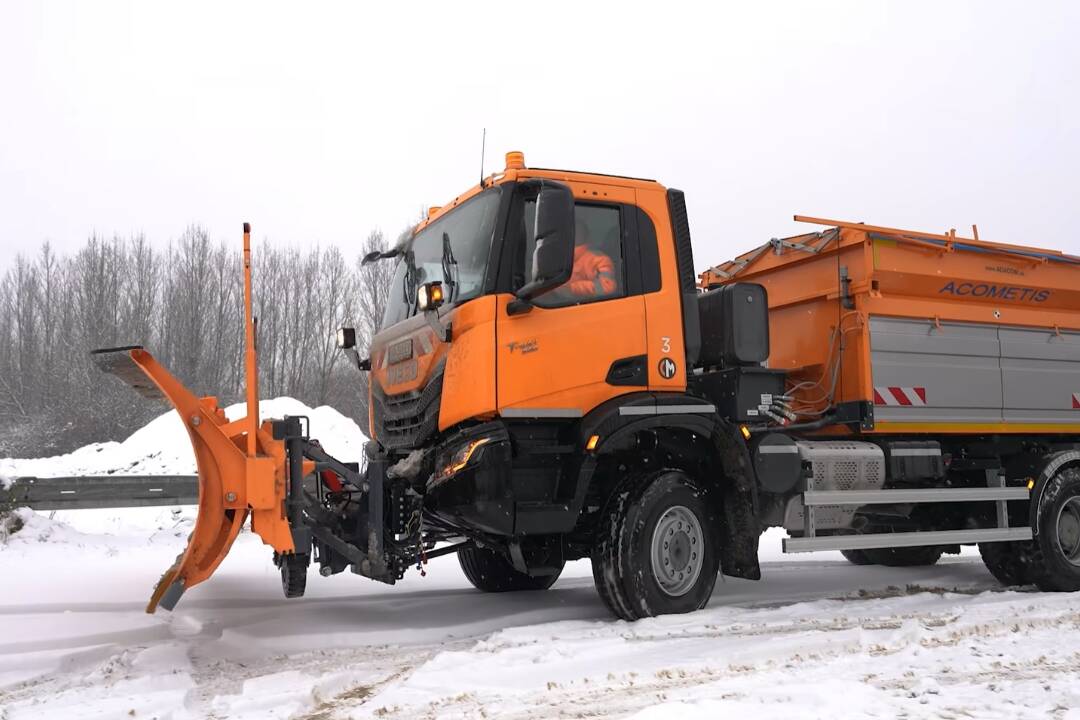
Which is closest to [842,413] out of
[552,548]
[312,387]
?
[552,548]

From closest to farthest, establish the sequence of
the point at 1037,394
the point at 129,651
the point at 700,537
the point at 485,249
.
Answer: the point at 129,651
the point at 485,249
the point at 700,537
the point at 1037,394

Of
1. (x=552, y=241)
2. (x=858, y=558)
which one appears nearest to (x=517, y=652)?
(x=552, y=241)

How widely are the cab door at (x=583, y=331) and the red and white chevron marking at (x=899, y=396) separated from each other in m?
2.34

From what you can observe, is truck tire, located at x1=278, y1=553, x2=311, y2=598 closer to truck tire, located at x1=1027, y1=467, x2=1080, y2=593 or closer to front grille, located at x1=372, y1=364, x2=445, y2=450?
front grille, located at x1=372, y1=364, x2=445, y2=450

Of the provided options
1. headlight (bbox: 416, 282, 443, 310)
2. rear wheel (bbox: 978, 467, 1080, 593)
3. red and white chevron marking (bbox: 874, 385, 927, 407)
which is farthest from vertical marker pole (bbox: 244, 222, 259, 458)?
rear wheel (bbox: 978, 467, 1080, 593)

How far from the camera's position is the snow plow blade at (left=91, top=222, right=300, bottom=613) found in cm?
485

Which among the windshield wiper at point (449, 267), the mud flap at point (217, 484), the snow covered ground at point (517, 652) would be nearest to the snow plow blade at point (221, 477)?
the mud flap at point (217, 484)

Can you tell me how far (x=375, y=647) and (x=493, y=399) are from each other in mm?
1671

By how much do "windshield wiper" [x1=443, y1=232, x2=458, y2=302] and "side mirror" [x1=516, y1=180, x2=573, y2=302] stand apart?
2.29ft

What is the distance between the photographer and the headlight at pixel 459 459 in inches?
206

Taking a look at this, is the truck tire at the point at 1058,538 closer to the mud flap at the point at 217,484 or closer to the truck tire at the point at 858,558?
the truck tire at the point at 858,558

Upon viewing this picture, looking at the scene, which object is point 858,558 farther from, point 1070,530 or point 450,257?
point 450,257

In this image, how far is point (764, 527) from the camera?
6.32 metres

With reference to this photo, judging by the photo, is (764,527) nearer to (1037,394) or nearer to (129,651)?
(1037,394)
